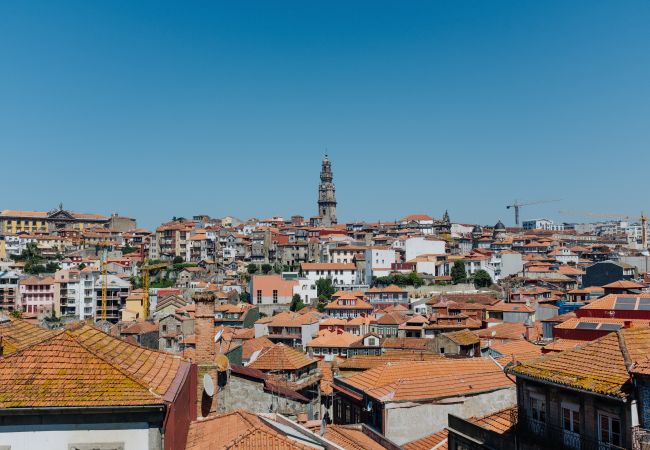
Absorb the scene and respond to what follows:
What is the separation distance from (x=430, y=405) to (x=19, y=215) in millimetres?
166532

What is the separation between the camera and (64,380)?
9.83 meters

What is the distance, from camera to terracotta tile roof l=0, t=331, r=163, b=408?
31.0ft

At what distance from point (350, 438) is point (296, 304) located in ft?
254

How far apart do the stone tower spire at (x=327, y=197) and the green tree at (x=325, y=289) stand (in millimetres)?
80426

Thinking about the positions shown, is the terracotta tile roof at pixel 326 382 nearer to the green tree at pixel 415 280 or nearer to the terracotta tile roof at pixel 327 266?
the green tree at pixel 415 280

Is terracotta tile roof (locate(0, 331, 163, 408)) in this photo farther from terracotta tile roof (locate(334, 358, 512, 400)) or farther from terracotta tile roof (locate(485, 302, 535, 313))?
terracotta tile roof (locate(485, 302, 535, 313))

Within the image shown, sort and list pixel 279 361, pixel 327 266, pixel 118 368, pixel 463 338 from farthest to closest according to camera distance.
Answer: pixel 327 266
pixel 463 338
pixel 279 361
pixel 118 368

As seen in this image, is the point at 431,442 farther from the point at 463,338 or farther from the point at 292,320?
the point at 292,320

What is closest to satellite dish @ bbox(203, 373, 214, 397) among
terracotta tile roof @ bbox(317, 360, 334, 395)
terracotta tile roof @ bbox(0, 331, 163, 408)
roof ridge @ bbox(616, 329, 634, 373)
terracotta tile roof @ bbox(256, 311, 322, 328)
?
terracotta tile roof @ bbox(0, 331, 163, 408)

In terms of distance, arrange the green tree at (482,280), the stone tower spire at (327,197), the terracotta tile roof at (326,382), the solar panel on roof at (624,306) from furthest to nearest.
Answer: the stone tower spire at (327,197), the green tree at (482,280), the terracotta tile roof at (326,382), the solar panel on roof at (624,306)

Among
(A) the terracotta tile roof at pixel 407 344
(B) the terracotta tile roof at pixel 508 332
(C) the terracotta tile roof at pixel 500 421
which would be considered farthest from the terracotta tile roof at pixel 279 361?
(B) the terracotta tile roof at pixel 508 332

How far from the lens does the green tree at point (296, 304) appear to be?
93312 mm

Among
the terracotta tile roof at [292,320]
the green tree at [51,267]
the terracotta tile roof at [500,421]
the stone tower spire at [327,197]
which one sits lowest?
the terracotta tile roof at [292,320]

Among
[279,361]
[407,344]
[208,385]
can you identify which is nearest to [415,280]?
[407,344]
